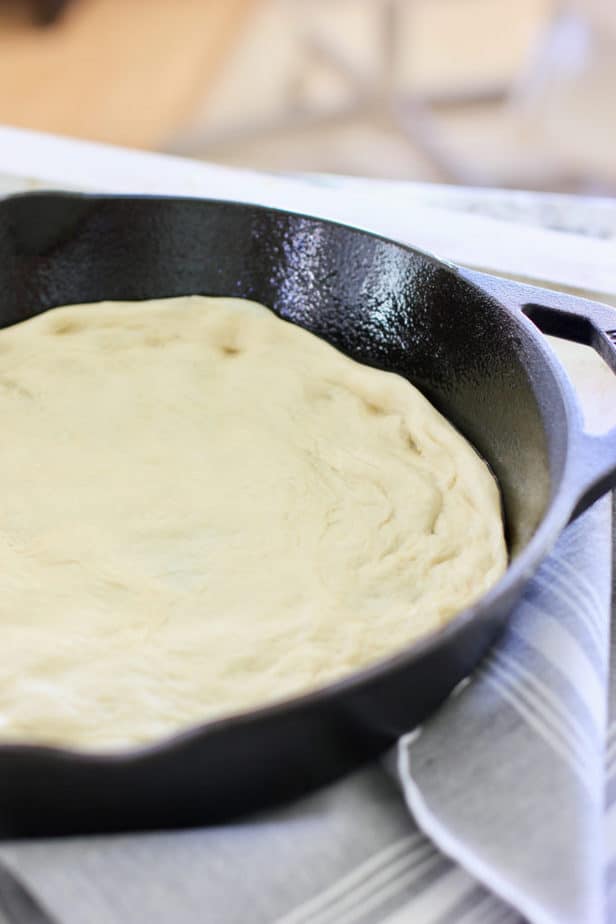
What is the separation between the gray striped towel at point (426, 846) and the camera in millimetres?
540

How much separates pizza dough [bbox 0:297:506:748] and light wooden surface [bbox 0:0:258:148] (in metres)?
2.39

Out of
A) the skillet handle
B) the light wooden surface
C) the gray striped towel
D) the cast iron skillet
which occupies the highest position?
the skillet handle

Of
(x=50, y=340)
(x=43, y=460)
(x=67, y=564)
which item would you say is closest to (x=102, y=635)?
(x=67, y=564)

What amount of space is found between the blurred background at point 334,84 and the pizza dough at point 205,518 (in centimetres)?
172

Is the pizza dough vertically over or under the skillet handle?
under

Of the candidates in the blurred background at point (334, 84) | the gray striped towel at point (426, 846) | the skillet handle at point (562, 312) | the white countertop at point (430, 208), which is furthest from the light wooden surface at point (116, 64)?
the gray striped towel at point (426, 846)

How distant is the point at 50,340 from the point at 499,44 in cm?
356

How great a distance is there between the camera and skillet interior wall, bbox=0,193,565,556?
899 millimetres

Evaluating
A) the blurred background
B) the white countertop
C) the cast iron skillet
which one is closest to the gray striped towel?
the cast iron skillet

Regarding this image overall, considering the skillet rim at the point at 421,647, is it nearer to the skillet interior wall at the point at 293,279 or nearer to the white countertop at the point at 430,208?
the skillet interior wall at the point at 293,279

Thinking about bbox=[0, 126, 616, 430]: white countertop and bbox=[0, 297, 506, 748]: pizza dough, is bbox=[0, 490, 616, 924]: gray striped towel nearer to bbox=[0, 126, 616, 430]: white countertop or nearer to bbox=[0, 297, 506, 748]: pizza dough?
bbox=[0, 297, 506, 748]: pizza dough

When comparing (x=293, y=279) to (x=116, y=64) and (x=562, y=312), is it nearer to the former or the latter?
(x=562, y=312)

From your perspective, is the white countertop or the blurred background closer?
the white countertop

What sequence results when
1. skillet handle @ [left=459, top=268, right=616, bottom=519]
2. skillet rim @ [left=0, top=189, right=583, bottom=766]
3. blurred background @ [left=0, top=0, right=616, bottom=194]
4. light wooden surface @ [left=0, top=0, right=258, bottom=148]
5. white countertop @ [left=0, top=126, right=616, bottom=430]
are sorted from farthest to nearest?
light wooden surface @ [left=0, top=0, right=258, bottom=148] < blurred background @ [left=0, top=0, right=616, bottom=194] < white countertop @ [left=0, top=126, right=616, bottom=430] < skillet handle @ [left=459, top=268, right=616, bottom=519] < skillet rim @ [left=0, top=189, right=583, bottom=766]
